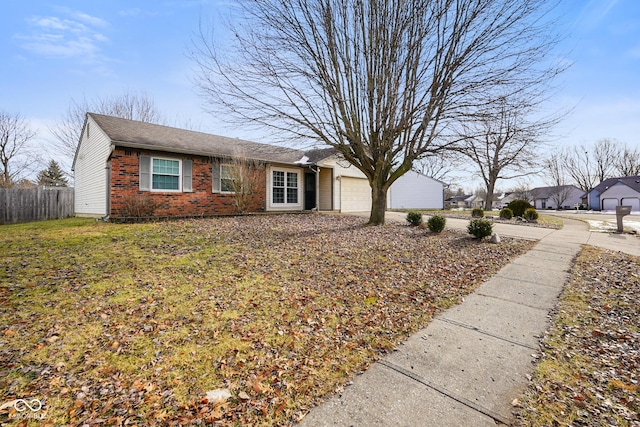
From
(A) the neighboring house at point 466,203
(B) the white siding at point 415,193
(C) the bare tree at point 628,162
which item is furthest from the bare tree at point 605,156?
(B) the white siding at point 415,193

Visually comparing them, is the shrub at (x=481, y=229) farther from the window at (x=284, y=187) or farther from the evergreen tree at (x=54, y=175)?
the evergreen tree at (x=54, y=175)

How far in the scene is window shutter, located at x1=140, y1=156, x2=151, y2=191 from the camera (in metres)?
10.9

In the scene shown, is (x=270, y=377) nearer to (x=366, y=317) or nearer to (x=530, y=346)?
(x=366, y=317)

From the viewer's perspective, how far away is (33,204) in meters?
13.2

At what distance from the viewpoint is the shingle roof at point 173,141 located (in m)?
10.7

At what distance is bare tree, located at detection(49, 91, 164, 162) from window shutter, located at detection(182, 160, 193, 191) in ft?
56.8

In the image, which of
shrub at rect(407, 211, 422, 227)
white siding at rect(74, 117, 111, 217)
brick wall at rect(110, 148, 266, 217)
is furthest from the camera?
white siding at rect(74, 117, 111, 217)

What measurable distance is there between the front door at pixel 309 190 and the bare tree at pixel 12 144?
25.5m

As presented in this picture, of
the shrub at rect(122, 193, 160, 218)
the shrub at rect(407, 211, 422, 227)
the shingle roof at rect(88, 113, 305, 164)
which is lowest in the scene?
the shrub at rect(407, 211, 422, 227)

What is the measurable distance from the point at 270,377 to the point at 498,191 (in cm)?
10411

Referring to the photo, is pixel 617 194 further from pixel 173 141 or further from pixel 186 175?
pixel 173 141

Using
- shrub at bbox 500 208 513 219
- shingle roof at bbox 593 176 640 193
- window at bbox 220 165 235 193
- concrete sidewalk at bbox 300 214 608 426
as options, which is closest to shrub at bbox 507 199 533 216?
shrub at bbox 500 208 513 219

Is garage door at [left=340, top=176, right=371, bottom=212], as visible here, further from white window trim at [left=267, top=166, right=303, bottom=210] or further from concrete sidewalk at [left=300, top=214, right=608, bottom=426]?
concrete sidewalk at [left=300, top=214, right=608, bottom=426]

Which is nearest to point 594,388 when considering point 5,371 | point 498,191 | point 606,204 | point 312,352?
point 312,352
